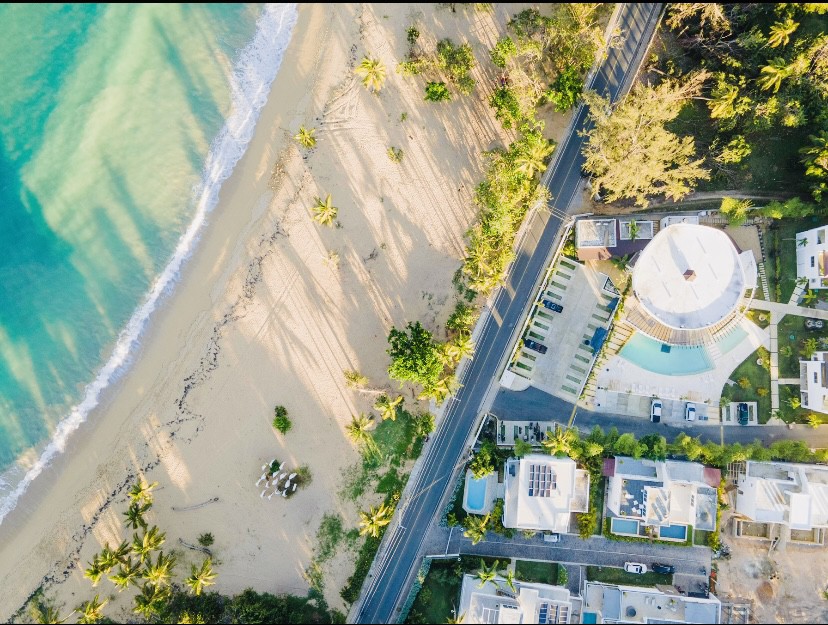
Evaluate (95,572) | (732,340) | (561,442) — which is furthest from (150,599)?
(732,340)

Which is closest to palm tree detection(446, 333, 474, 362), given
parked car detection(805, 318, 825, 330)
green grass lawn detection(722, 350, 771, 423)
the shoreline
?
the shoreline

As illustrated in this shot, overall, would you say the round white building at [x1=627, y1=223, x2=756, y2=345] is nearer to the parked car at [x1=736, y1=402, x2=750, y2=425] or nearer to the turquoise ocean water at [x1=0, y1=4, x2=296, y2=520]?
the parked car at [x1=736, y1=402, x2=750, y2=425]

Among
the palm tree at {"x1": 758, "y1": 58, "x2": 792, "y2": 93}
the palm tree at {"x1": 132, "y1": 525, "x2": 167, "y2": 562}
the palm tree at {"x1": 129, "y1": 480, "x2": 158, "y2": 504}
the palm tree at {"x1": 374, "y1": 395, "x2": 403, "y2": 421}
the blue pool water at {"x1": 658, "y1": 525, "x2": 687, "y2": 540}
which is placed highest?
the palm tree at {"x1": 758, "y1": 58, "x2": 792, "y2": 93}

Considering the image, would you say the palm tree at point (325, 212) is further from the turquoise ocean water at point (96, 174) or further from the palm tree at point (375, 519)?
the palm tree at point (375, 519)

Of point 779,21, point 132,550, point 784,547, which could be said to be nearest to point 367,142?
point 779,21

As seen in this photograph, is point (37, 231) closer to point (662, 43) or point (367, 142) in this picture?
point (367, 142)

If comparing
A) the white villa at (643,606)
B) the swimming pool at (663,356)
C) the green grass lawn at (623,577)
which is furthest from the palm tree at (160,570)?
the swimming pool at (663,356)
